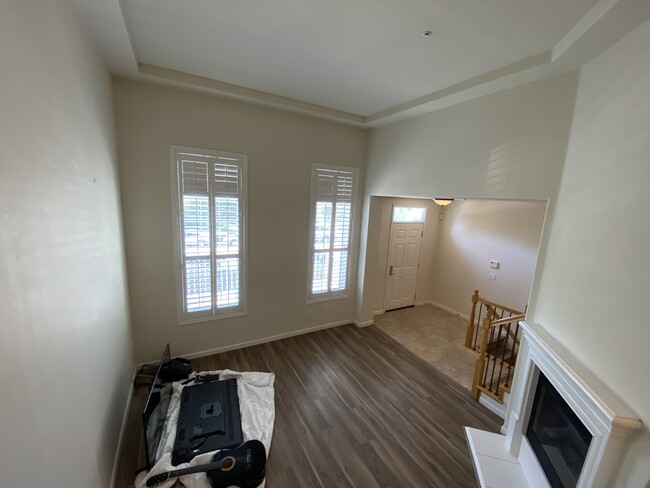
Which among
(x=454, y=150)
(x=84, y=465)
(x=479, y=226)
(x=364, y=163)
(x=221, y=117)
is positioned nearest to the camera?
(x=84, y=465)

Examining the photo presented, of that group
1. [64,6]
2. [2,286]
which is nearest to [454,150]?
[64,6]

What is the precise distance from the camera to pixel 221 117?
127 inches

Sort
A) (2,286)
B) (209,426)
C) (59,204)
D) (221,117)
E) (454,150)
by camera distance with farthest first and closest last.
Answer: (221,117) → (454,150) → (209,426) → (59,204) → (2,286)

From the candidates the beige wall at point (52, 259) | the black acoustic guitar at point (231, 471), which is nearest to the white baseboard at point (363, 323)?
the black acoustic guitar at point (231, 471)

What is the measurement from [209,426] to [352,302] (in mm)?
2879

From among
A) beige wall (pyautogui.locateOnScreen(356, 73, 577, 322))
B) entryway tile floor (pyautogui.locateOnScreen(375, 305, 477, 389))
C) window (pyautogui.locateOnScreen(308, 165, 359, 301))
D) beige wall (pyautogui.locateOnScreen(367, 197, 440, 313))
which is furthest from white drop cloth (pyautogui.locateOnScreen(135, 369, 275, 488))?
beige wall (pyautogui.locateOnScreen(356, 73, 577, 322))

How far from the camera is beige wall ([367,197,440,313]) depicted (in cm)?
453

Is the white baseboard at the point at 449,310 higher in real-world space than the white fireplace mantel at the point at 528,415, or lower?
lower

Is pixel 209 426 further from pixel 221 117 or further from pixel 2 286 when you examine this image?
pixel 221 117

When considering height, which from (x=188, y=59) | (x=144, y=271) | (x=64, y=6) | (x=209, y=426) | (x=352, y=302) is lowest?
(x=209, y=426)

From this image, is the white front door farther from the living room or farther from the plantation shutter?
the living room

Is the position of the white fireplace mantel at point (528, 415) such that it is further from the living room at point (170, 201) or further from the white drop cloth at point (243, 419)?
the white drop cloth at point (243, 419)

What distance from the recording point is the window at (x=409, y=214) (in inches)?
209

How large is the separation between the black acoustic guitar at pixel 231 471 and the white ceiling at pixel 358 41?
3.20 m
